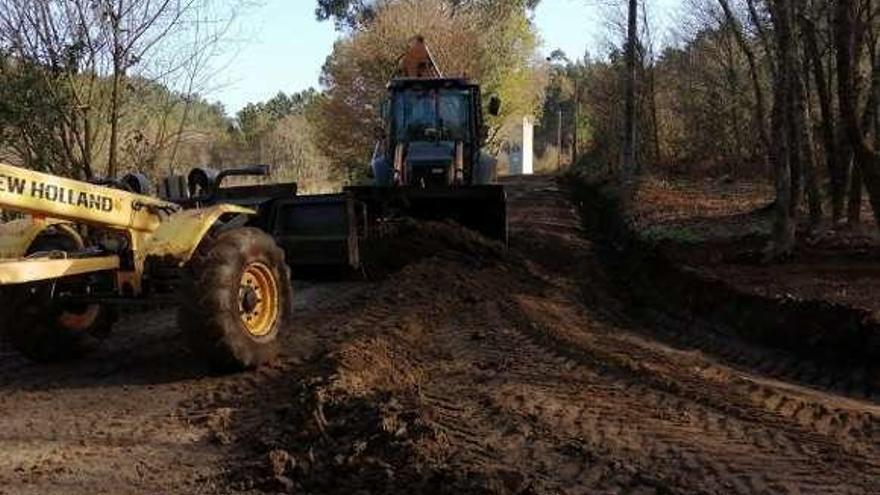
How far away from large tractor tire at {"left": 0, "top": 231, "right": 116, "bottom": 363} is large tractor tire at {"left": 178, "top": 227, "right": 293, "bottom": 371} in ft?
3.98

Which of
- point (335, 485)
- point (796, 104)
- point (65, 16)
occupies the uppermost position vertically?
point (65, 16)

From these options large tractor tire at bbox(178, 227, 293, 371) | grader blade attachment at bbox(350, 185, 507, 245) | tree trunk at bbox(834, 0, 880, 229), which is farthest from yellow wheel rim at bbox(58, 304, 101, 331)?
tree trunk at bbox(834, 0, 880, 229)

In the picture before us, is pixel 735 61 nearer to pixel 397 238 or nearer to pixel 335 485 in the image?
pixel 397 238

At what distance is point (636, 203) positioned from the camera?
21.6m

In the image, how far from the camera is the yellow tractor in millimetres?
6570

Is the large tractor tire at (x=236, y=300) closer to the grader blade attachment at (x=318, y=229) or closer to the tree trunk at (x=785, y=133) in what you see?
the grader blade attachment at (x=318, y=229)

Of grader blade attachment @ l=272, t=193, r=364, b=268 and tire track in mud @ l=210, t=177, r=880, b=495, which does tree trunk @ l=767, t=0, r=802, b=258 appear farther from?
grader blade attachment @ l=272, t=193, r=364, b=268

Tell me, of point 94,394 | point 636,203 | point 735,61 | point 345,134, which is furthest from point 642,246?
point 345,134

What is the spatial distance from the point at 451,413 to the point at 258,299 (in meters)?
2.28

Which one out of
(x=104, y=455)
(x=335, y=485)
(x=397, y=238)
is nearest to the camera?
(x=335, y=485)

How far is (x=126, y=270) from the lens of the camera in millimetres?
7059

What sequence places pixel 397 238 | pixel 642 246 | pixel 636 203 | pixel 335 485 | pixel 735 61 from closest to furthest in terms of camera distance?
pixel 335 485
pixel 397 238
pixel 642 246
pixel 636 203
pixel 735 61

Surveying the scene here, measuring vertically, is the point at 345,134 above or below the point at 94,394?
above

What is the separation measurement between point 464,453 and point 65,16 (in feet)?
35.7
